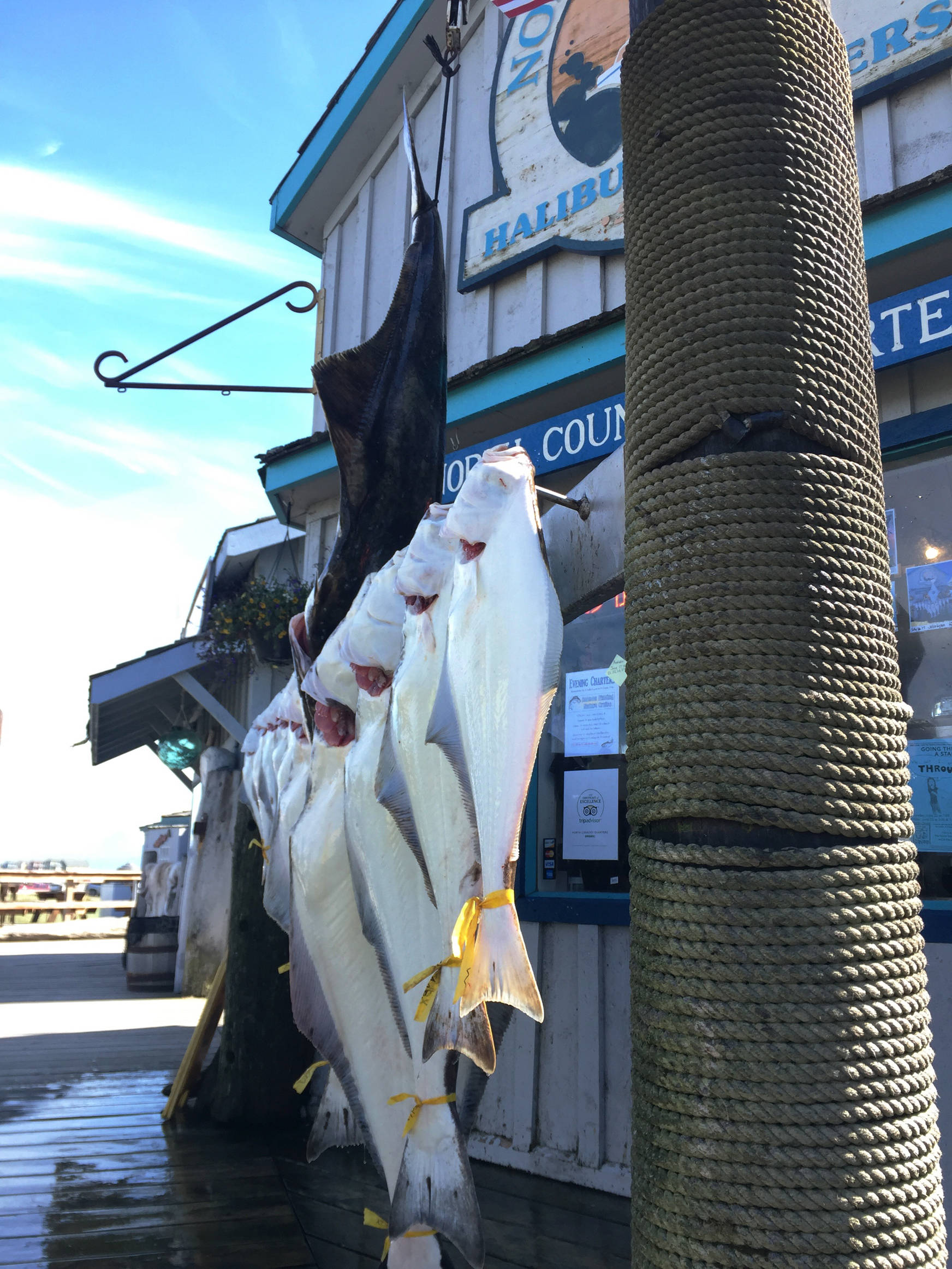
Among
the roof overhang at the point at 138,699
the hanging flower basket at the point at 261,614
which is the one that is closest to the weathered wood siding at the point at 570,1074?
the hanging flower basket at the point at 261,614

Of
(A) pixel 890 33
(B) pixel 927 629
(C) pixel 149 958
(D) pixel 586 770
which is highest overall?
(A) pixel 890 33

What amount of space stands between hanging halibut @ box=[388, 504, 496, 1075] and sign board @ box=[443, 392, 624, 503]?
1.92 m

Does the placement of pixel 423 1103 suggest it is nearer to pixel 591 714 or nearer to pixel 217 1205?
pixel 217 1205

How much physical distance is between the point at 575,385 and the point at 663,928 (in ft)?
10.1

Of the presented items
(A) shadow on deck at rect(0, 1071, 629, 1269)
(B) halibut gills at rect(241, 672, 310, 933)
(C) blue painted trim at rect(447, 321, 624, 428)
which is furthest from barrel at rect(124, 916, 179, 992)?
(B) halibut gills at rect(241, 672, 310, 933)

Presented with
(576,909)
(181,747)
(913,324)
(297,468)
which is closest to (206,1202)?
(576,909)

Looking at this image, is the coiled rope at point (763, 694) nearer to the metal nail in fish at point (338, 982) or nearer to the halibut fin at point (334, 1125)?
the metal nail in fish at point (338, 982)

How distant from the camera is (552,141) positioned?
184 inches

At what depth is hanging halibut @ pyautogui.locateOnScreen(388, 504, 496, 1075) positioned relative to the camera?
4.46 ft

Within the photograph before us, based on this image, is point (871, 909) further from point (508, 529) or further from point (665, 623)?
point (508, 529)

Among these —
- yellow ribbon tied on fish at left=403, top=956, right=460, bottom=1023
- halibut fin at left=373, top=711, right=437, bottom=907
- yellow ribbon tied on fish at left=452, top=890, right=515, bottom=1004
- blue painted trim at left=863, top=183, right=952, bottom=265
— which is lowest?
yellow ribbon tied on fish at left=403, top=956, right=460, bottom=1023

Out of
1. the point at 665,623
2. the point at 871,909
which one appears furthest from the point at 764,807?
the point at 665,623

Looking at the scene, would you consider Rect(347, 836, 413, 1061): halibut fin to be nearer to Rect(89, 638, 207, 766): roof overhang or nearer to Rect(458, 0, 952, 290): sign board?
Rect(458, 0, 952, 290): sign board

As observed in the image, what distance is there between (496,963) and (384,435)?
133cm
